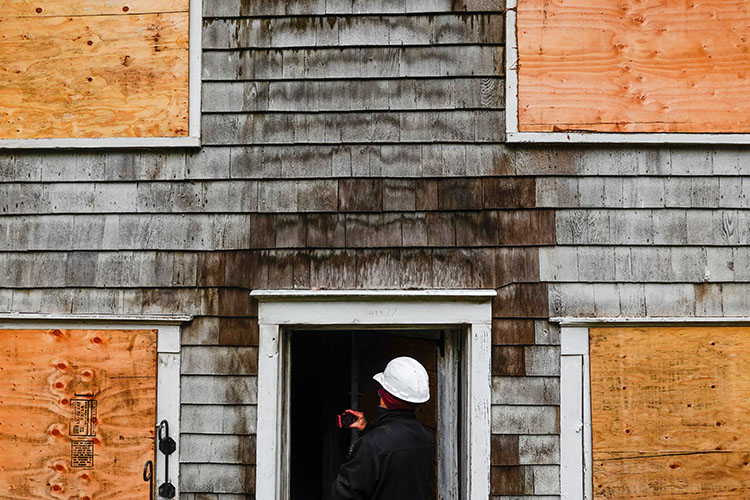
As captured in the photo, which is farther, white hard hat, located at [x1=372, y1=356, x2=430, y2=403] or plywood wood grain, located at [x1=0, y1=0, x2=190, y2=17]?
plywood wood grain, located at [x1=0, y1=0, x2=190, y2=17]

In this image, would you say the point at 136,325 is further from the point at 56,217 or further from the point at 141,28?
the point at 141,28

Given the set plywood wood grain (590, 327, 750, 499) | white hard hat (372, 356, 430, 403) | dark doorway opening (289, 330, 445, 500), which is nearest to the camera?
white hard hat (372, 356, 430, 403)

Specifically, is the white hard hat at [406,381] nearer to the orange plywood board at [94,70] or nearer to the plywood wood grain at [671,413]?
the plywood wood grain at [671,413]

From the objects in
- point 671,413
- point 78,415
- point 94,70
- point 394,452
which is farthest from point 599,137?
point 78,415

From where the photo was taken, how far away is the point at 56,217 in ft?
12.1

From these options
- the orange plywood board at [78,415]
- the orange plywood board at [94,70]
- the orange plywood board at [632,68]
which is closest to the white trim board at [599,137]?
the orange plywood board at [632,68]

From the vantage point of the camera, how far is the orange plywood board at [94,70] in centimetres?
370

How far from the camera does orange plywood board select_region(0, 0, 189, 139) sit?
12.1ft

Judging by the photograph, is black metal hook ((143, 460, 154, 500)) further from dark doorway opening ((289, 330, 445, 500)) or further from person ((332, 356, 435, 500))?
dark doorway opening ((289, 330, 445, 500))

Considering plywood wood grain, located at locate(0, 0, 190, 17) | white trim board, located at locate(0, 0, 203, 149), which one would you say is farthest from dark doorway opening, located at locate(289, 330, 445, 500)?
plywood wood grain, located at locate(0, 0, 190, 17)

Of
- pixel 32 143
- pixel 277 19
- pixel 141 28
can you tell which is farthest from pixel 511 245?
pixel 32 143

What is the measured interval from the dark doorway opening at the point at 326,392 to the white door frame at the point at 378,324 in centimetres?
107

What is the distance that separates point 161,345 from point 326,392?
230 cm

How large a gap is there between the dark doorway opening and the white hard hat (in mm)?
1265
